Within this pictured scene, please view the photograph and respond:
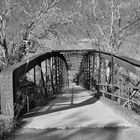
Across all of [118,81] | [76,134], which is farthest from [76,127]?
[118,81]

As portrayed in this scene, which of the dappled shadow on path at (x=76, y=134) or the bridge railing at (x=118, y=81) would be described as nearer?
the dappled shadow on path at (x=76, y=134)

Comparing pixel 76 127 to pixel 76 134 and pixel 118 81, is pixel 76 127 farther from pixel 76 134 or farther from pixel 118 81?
pixel 118 81

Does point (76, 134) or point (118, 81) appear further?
point (118, 81)

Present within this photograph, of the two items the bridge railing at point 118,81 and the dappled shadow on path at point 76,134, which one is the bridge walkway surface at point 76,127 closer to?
the dappled shadow on path at point 76,134

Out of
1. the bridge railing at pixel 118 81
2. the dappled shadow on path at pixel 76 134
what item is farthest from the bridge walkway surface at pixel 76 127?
the bridge railing at pixel 118 81

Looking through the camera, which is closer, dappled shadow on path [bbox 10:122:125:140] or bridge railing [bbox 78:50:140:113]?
dappled shadow on path [bbox 10:122:125:140]

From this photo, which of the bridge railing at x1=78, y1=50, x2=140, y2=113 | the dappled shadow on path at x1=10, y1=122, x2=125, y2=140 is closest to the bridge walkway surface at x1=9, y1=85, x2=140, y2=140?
the dappled shadow on path at x1=10, y1=122, x2=125, y2=140

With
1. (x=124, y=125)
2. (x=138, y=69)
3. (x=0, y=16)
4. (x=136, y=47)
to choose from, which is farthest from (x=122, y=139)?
(x=136, y=47)

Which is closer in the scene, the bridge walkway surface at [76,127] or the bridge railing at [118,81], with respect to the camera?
the bridge walkway surface at [76,127]

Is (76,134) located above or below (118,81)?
below

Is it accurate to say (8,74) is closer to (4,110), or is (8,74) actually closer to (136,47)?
(4,110)

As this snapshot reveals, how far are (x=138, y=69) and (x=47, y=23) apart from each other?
4.12 metres

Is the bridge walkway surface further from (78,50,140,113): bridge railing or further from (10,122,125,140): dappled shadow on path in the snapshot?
(78,50,140,113): bridge railing

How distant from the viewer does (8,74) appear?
446 centimetres
